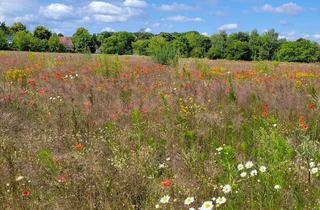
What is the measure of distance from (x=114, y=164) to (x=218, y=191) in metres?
1.22

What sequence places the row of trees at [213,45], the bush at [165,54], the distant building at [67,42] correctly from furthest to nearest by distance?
the distant building at [67,42] → the row of trees at [213,45] → the bush at [165,54]

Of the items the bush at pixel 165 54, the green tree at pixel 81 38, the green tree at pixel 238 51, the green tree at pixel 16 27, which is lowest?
the green tree at pixel 238 51

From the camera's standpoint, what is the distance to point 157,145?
5191 millimetres

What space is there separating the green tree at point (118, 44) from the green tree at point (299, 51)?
3339cm

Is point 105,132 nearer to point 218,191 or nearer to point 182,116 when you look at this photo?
point 182,116

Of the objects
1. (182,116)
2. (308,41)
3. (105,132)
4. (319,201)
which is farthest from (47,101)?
(308,41)

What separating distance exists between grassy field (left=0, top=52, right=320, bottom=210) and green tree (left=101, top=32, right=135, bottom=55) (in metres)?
82.7

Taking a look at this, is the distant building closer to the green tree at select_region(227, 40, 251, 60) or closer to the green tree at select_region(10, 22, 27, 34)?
the green tree at select_region(10, 22, 27, 34)

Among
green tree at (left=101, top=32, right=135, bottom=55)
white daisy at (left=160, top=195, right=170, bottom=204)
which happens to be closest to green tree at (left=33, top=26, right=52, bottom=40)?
green tree at (left=101, top=32, right=135, bottom=55)

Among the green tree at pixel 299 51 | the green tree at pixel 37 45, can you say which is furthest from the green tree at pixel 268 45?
the green tree at pixel 37 45

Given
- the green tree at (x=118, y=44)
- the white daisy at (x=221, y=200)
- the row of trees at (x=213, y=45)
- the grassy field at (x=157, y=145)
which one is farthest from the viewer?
the green tree at (x=118, y=44)

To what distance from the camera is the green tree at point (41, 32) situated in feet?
290

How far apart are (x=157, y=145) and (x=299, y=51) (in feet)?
270

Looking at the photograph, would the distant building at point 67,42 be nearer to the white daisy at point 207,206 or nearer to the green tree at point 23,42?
the green tree at point 23,42
